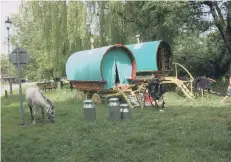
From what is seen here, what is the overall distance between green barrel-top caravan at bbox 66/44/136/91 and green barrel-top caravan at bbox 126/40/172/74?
2.07 meters

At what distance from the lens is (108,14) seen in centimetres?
2098

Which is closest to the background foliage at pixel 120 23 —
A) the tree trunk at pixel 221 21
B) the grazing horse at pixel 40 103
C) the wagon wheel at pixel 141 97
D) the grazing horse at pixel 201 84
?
the tree trunk at pixel 221 21

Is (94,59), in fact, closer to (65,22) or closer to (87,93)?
(87,93)

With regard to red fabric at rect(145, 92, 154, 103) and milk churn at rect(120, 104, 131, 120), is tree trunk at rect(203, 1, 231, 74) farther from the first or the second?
milk churn at rect(120, 104, 131, 120)

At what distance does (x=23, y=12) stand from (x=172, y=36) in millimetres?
10651

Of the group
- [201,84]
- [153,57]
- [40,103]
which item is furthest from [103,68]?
[40,103]

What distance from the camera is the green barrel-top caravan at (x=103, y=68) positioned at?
48.5 feet

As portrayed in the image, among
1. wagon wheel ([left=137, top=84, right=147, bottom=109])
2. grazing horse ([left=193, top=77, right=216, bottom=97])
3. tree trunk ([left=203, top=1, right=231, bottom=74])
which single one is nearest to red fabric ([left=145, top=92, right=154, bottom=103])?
wagon wheel ([left=137, top=84, right=147, bottom=109])

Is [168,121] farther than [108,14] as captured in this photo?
No

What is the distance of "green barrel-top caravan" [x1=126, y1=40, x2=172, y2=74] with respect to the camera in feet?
59.7

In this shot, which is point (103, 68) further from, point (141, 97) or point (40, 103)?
point (40, 103)

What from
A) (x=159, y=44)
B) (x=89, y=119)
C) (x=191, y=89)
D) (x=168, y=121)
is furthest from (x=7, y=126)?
(x=159, y=44)

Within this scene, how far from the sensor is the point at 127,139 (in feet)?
23.7

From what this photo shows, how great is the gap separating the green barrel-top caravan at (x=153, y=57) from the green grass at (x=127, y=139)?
25.6ft
